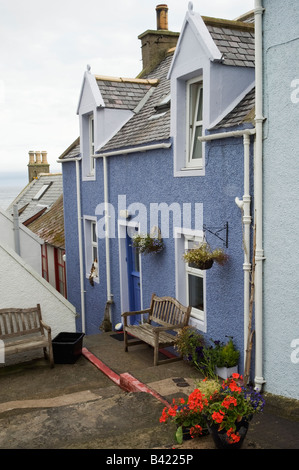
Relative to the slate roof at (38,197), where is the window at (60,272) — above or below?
below

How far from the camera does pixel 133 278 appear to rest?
11.7 metres


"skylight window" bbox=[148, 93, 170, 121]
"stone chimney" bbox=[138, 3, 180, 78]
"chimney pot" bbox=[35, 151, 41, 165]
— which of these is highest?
"stone chimney" bbox=[138, 3, 180, 78]

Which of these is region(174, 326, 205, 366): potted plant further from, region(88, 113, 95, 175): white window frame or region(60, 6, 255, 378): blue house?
region(88, 113, 95, 175): white window frame

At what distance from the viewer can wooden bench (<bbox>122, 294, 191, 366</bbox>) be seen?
8.45 m

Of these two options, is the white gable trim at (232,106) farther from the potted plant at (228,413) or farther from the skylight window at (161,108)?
the potted plant at (228,413)

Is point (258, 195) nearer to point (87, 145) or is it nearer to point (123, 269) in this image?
point (123, 269)

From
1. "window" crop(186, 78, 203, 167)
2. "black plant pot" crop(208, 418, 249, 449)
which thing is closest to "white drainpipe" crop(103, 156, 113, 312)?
"window" crop(186, 78, 203, 167)

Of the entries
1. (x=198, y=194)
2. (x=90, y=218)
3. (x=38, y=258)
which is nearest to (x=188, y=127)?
(x=198, y=194)

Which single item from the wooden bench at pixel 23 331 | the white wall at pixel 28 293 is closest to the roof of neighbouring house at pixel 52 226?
the white wall at pixel 28 293

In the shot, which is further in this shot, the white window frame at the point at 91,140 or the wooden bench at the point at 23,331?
the white window frame at the point at 91,140

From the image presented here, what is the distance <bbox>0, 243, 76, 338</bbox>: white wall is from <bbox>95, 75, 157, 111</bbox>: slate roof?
511 cm

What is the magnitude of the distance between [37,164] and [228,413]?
1198 inches

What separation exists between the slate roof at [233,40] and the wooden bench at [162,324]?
436 centimetres

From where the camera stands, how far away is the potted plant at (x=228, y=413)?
4.84m
